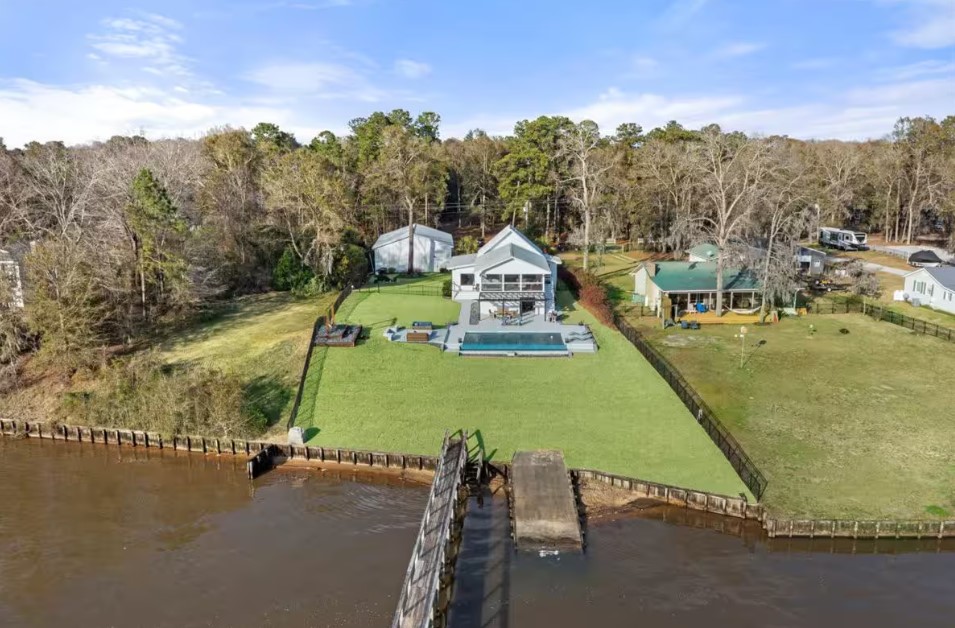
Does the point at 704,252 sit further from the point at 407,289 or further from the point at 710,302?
the point at 407,289

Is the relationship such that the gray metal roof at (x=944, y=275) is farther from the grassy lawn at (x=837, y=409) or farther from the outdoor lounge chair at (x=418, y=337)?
the outdoor lounge chair at (x=418, y=337)

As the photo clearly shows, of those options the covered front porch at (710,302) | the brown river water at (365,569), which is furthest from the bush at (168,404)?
the covered front porch at (710,302)

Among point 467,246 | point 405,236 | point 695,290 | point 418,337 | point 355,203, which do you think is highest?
point 355,203

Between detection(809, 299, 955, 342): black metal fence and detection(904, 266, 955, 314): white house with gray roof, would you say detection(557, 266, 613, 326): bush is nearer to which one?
detection(809, 299, 955, 342): black metal fence

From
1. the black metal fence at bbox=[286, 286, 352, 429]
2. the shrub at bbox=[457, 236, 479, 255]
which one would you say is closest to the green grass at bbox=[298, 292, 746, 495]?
the black metal fence at bbox=[286, 286, 352, 429]

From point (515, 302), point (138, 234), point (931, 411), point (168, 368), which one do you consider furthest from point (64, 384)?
point (931, 411)

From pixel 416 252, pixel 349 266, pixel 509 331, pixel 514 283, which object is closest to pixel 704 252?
pixel 514 283

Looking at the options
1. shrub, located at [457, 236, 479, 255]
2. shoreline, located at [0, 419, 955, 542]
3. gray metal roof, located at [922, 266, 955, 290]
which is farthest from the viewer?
shrub, located at [457, 236, 479, 255]
